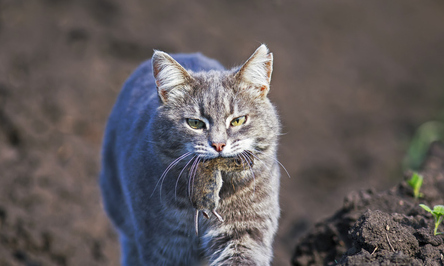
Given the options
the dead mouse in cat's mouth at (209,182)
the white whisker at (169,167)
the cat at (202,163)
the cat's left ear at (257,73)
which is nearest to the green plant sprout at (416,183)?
the cat at (202,163)

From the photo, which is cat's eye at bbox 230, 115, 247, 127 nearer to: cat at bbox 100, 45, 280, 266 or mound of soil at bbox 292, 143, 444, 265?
cat at bbox 100, 45, 280, 266

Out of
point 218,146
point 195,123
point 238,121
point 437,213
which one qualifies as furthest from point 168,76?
point 437,213

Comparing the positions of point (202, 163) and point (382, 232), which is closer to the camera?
point (382, 232)

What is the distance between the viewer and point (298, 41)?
30.6 ft

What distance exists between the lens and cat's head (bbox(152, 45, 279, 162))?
330 centimetres

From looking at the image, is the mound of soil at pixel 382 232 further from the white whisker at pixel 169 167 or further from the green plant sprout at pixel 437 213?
the white whisker at pixel 169 167

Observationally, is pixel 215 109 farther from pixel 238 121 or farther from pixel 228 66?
pixel 228 66

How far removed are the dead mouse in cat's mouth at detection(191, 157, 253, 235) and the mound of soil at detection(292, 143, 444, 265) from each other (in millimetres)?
881

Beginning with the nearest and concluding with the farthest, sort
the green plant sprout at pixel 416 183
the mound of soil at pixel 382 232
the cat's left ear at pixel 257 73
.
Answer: the mound of soil at pixel 382 232
the cat's left ear at pixel 257 73
the green plant sprout at pixel 416 183

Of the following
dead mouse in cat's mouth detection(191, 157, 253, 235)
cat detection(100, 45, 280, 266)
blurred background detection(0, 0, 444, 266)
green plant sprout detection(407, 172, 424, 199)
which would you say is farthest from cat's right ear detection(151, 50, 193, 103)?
blurred background detection(0, 0, 444, 266)

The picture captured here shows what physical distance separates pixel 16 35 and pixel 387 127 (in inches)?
246

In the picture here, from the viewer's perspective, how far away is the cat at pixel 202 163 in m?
3.35

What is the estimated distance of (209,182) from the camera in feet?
10.8

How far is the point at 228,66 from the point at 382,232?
4.20 m
